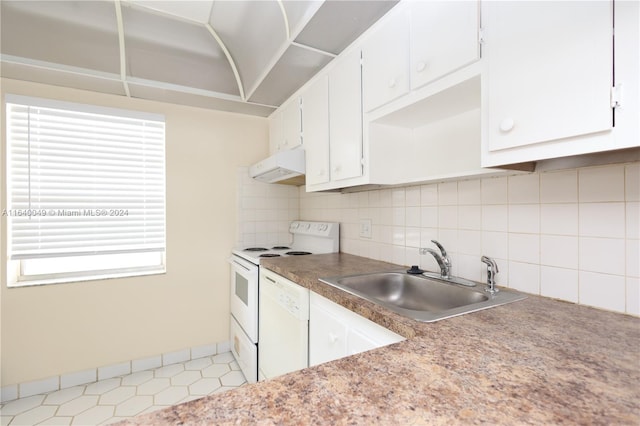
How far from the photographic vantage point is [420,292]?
1.52m

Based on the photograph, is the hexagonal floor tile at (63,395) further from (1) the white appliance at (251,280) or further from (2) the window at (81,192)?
(1) the white appliance at (251,280)

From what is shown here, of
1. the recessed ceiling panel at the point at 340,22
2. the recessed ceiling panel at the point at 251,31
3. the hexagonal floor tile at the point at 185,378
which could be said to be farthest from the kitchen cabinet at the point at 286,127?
the hexagonal floor tile at the point at 185,378

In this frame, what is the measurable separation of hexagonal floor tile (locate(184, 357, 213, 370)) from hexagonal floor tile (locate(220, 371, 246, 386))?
259 mm

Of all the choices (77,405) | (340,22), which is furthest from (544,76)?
(77,405)

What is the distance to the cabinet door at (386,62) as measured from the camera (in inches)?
51.4

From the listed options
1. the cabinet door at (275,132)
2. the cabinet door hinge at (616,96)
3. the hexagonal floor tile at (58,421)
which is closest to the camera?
the cabinet door hinge at (616,96)

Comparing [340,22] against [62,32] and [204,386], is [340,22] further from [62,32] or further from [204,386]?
[204,386]

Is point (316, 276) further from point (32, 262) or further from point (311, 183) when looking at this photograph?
point (32, 262)

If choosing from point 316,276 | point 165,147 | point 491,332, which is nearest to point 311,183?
→ point 316,276

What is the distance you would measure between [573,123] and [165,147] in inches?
101

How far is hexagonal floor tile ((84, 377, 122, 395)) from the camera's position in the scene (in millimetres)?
2047

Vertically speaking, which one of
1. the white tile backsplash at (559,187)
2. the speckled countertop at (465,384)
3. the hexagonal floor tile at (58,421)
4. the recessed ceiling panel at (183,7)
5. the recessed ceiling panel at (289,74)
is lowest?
the hexagonal floor tile at (58,421)

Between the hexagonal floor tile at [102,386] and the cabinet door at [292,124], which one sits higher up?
the cabinet door at [292,124]

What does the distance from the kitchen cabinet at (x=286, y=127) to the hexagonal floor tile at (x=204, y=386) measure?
184cm
